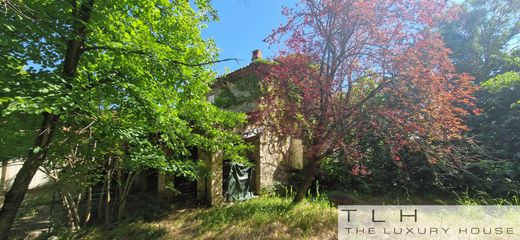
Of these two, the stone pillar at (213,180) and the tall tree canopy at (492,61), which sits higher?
the tall tree canopy at (492,61)

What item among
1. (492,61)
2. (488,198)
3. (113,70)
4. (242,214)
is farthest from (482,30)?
(113,70)

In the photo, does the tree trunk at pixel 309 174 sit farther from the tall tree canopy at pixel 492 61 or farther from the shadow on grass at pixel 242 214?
the tall tree canopy at pixel 492 61

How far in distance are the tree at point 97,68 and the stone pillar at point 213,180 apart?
415 centimetres

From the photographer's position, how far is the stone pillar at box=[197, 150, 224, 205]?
28.1ft

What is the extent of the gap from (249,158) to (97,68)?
24.4 ft

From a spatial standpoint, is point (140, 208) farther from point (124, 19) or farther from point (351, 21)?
point (351, 21)

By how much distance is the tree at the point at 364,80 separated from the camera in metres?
5.32

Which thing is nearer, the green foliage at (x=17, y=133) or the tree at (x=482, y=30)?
the green foliage at (x=17, y=133)

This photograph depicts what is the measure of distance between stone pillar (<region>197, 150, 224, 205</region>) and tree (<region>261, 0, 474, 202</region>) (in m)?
3.10

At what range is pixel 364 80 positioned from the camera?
6.25 meters

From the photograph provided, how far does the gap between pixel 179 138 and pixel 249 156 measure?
5.94 metres

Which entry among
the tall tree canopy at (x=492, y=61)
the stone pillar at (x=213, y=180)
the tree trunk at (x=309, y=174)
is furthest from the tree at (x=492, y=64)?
the stone pillar at (x=213, y=180)

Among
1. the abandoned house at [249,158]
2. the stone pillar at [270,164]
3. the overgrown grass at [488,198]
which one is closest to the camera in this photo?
the overgrown grass at [488,198]

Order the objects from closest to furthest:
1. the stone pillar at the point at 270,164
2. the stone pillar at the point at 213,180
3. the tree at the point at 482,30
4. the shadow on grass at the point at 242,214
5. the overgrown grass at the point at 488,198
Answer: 1. the shadow on grass at the point at 242,214
2. the overgrown grass at the point at 488,198
3. the stone pillar at the point at 213,180
4. the stone pillar at the point at 270,164
5. the tree at the point at 482,30
